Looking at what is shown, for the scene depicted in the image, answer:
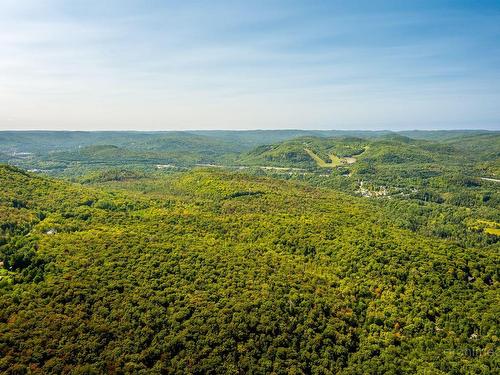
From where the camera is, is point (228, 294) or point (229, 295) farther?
point (228, 294)

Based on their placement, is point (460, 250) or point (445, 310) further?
point (460, 250)

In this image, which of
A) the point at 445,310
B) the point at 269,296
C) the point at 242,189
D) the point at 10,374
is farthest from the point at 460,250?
the point at 10,374

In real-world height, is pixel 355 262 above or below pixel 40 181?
below

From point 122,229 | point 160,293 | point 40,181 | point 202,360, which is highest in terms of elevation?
point 40,181

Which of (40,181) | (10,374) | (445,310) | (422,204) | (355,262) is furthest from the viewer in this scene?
(422,204)

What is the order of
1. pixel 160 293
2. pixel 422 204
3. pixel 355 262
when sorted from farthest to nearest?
pixel 422 204
pixel 355 262
pixel 160 293

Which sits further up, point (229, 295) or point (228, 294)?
point (228, 294)

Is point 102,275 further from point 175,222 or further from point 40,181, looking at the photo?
point 40,181
